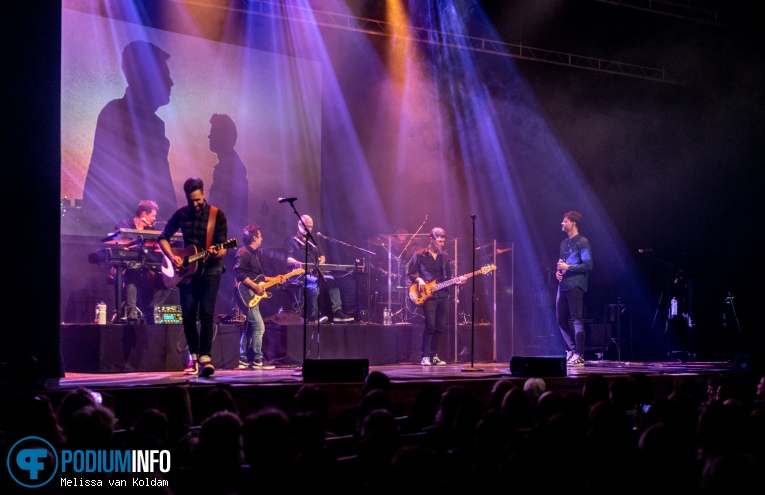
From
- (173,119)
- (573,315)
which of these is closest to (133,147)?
(173,119)

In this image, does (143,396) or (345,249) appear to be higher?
(345,249)

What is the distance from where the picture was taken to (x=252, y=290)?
1176 centimetres

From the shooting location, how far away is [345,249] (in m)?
16.2

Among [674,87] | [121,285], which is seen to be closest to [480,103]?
[674,87]

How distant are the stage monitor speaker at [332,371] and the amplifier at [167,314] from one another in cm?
494

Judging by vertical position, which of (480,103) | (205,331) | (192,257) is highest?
(480,103)

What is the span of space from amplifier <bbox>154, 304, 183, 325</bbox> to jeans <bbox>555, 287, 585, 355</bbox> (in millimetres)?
6233

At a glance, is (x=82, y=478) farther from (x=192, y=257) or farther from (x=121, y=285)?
(x=121, y=285)

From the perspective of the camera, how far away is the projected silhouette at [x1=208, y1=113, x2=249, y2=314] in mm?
14391

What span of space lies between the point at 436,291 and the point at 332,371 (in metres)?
5.61

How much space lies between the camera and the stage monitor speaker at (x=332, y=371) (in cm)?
775

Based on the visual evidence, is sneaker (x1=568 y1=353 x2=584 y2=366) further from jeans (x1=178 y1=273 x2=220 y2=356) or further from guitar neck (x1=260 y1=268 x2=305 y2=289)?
jeans (x1=178 y1=273 x2=220 y2=356)

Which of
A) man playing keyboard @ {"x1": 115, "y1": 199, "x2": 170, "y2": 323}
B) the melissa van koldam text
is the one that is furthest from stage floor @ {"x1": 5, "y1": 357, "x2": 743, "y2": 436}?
man playing keyboard @ {"x1": 115, "y1": 199, "x2": 170, "y2": 323}

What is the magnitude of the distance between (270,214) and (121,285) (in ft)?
12.9
